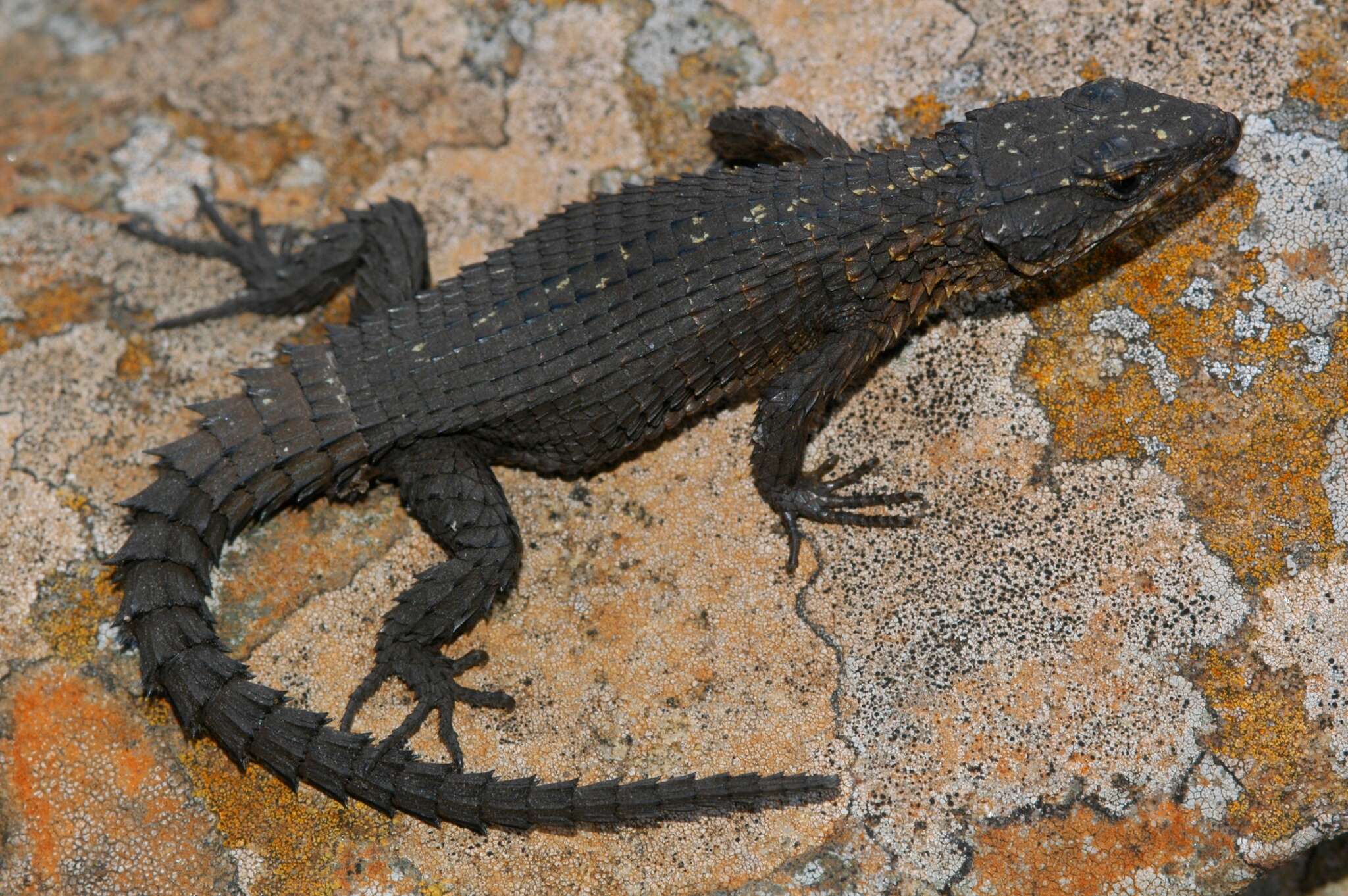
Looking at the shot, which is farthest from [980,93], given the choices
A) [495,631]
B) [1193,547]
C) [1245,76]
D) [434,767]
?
[434,767]

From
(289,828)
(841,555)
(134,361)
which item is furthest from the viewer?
(134,361)

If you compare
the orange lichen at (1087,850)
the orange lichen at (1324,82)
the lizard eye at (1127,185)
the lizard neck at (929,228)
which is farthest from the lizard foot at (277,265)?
the orange lichen at (1324,82)

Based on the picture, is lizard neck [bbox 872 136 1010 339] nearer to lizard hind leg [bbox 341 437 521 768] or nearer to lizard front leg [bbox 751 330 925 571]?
lizard front leg [bbox 751 330 925 571]

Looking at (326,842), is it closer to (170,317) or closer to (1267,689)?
(170,317)

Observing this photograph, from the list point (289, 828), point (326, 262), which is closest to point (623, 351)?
point (326, 262)

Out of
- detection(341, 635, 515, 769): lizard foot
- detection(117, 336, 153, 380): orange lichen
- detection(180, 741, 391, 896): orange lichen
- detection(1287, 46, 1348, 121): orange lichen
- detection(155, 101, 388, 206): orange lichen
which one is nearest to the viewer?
detection(180, 741, 391, 896): orange lichen

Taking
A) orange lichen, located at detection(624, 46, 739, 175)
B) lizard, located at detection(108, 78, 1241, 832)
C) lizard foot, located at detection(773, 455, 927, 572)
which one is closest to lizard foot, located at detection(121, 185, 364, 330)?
lizard, located at detection(108, 78, 1241, 832)

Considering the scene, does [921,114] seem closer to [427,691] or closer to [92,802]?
[427,691]
